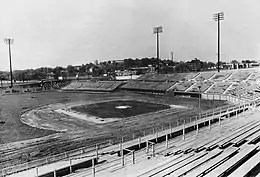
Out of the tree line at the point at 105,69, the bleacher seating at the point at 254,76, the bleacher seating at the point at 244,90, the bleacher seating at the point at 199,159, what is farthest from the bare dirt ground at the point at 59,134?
the tree line at the point at 105,69

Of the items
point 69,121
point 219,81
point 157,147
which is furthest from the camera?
point 219,81

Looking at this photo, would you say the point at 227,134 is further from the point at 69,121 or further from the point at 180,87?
the point at 180,87

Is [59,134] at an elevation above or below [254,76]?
below

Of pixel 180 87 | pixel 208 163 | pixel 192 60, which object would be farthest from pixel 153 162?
pixel 192 60

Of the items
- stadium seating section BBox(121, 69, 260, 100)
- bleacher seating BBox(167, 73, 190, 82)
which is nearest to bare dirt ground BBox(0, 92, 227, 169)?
stadium seating section BBox(121, 69, 260, 100)

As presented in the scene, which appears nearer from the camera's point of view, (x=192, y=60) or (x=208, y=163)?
(x=208, y=163)

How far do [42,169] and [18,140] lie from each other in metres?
10.8

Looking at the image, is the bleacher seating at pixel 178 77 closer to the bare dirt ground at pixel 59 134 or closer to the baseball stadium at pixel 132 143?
the baseball stadium at pixel 132 143

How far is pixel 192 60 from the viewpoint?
136375 millimetres

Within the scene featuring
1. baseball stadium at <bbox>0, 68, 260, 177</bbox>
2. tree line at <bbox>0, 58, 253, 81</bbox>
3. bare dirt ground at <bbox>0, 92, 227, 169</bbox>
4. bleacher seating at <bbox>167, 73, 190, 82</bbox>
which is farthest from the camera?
tree line at <bbox>0, 58, 253, 81</bbox>

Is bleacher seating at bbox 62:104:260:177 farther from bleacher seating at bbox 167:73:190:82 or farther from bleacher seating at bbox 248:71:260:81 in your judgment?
bleacher seating at bbox 167:73:190:82

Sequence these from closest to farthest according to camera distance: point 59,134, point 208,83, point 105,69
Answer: point 59,134 < point 208,83 < point 105,69

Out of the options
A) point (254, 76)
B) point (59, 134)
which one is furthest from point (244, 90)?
point (59, 134)

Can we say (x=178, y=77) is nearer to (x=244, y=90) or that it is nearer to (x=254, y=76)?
(x=254, y=76)
